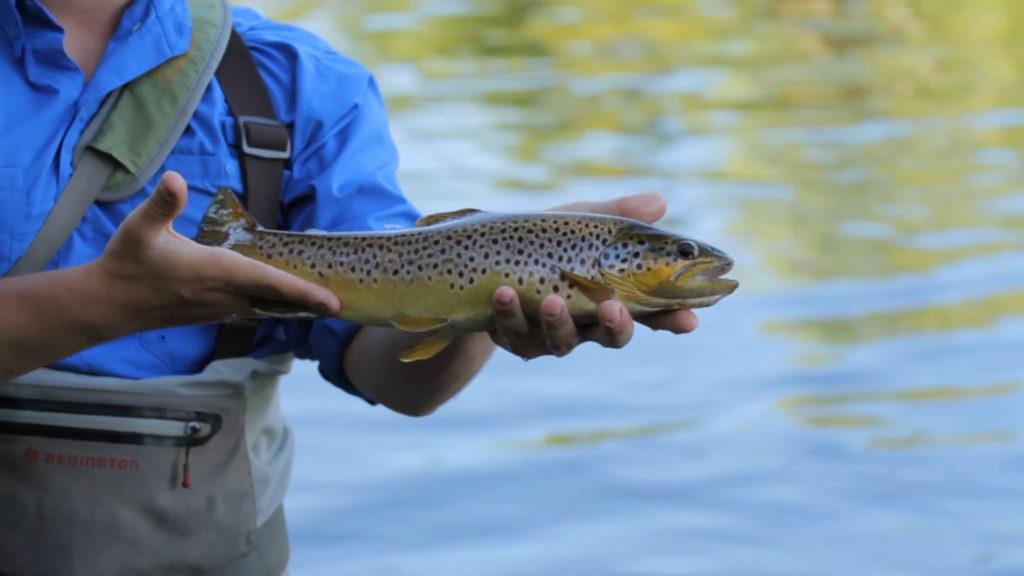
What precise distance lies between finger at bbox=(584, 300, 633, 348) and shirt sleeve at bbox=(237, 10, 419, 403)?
56 centimetres

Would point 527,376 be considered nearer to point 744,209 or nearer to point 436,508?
point 436,508

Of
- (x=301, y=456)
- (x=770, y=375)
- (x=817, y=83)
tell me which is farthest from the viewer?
(x=817, y=83)

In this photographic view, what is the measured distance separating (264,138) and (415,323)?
1.49 feet

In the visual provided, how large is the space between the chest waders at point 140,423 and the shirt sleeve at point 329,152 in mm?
78

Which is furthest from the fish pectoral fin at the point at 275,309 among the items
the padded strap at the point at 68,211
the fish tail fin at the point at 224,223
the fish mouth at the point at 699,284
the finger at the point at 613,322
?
the fish mouth at the point at 699,284

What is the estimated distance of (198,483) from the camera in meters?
3.24

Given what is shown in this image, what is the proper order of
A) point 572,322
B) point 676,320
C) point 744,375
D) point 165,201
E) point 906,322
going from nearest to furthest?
1. point 165,201
2. point 572,322
3. point 676,320
4. point 744,375
5. point 906,322

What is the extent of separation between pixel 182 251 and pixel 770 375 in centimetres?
524

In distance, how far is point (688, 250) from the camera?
3.03 m

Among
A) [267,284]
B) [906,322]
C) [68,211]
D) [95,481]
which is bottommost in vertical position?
[95,481]

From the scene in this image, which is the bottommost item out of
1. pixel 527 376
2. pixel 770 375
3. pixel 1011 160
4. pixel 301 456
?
pixel 301 456

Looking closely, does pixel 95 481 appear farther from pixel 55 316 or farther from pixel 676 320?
pixel 676 320

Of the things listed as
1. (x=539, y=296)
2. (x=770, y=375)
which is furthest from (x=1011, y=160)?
(x=539, y=296)

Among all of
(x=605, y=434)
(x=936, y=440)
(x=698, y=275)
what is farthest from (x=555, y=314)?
(x=936, y=440)
